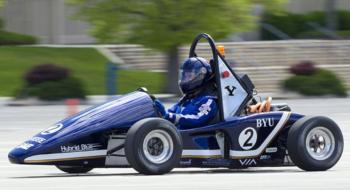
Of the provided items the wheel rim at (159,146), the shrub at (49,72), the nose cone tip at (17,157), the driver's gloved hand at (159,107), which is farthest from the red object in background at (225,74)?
the shrub at (49,72)

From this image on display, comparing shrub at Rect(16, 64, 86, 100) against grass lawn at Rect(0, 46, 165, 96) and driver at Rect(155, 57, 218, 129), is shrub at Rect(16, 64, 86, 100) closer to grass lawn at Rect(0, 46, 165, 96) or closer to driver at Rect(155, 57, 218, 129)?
grass lawn at Rect(0, 46, 165, 96)

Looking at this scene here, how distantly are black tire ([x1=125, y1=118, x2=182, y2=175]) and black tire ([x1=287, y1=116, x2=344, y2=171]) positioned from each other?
1281 millimetres

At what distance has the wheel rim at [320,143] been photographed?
1145cm

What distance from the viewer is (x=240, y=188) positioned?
371 inches

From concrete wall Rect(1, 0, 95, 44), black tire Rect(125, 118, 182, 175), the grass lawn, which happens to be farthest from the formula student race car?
concrete wall Rect(1, 0, 95, 44)

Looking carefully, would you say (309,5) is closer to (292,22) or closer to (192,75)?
(292,22)

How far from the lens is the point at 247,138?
11.4 m

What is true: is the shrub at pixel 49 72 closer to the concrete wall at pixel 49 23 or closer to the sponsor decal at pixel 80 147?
the concrete wall at pixel 49 23

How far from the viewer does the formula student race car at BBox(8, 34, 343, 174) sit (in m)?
10.6

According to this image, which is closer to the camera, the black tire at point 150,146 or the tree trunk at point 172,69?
the black tire at point 150,146

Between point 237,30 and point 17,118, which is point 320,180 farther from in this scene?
point 237,30

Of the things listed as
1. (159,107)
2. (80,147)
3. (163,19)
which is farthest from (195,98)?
(163,19)

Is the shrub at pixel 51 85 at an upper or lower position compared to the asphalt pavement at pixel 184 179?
upper

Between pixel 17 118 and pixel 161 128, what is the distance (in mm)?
13510
